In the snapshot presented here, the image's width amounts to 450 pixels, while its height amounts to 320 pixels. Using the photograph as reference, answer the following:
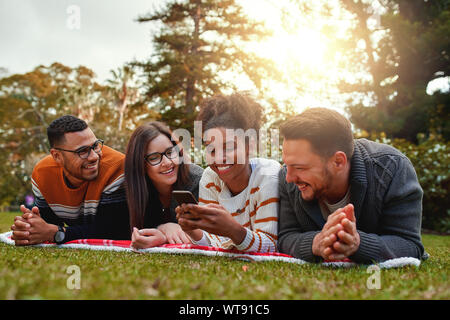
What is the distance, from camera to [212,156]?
341 cm

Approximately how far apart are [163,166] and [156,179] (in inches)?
7.1

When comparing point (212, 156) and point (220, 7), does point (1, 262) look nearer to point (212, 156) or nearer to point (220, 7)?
point (212, 156)

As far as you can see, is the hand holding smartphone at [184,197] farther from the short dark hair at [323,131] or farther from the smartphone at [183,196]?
the short dark hair at [323,131]

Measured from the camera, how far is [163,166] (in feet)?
13.3

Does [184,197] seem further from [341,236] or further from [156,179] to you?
[156,179]

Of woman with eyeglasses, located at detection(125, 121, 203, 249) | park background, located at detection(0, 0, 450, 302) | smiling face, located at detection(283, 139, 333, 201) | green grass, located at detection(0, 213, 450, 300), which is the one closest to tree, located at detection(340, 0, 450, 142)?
park background, located at detection(0, 0, 450, 302)

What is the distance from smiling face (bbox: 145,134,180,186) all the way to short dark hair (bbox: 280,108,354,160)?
4.96 feet

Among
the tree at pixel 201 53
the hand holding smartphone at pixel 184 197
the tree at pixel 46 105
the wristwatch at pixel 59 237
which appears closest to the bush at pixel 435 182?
the hand holding smartphone at pixel 184 197

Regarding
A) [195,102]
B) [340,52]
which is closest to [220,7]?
[195,102]

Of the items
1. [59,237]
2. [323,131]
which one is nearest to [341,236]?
[323,131]

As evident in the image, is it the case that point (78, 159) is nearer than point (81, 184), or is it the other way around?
point (78, 159)

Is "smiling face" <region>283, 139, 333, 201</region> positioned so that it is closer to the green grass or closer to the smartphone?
the green grass

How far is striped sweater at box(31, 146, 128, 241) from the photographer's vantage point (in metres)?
4.18
